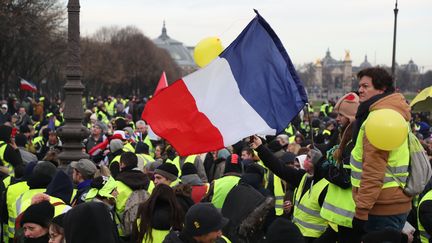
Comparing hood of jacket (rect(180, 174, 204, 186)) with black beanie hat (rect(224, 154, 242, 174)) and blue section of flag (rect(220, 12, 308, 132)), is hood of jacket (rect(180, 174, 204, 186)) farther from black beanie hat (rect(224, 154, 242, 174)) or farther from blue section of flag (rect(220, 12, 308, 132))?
blue section of flag (rect(220, 12, 308, 132))

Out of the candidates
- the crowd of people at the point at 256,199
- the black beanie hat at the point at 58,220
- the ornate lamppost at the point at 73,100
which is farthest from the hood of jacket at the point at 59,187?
the ornate lamppost at the point at 73,100

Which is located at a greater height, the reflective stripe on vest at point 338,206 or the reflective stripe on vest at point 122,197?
the reflective stripe on vest at point 338,206

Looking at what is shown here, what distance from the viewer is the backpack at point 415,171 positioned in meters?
5.55

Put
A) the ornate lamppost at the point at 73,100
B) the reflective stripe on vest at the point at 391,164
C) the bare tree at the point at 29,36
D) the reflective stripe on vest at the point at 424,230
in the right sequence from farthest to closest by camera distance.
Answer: the bare tree at the point at 29,36 < the ornate lamppost at the point at 73,100 < the reflective stripe on vest at the point at 424,230 < the reflective stripe on vest at the point at 391,164

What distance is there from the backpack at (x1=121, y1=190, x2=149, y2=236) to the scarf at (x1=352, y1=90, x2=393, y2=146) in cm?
264

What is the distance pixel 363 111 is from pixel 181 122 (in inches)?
78.1

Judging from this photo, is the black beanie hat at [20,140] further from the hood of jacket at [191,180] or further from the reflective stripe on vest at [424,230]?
the reflective stripe on vest at [424,230]

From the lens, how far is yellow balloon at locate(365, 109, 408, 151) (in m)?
5.18

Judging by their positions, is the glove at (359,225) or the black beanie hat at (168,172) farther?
the black beanie hat at (168,172)

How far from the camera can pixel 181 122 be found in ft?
22.8

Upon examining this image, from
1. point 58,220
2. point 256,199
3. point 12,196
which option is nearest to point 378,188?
point 256,199

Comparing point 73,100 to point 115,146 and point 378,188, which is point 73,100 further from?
point 378,188

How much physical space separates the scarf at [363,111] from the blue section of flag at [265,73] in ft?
3.69

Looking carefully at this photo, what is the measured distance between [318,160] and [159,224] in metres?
1.56
